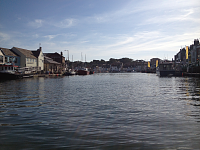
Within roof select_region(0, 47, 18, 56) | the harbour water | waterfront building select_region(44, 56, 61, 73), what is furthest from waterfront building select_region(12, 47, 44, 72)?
the harbour water

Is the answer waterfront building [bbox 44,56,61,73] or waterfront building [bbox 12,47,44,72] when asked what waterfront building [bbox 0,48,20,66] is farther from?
waterfront building [bbox 44,56,61,73]

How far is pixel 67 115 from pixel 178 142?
7.12 m

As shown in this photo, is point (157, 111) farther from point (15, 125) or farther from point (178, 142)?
point (15, 125)

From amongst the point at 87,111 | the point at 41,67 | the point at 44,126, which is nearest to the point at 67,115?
the point at 87,111

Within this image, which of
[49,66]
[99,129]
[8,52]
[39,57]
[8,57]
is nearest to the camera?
[99,129]

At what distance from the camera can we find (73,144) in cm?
799

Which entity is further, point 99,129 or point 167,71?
point 167,71

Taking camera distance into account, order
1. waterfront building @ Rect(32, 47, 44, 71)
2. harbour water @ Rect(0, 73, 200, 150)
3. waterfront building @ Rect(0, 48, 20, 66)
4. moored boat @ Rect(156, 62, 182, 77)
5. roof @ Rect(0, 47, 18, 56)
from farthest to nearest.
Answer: moored boat @ Rect(156, 62, 182, 77) → waterfront building @ Rect(32, 47, 44, 71) → roof @ Rect(0, 47, 18, 56) → waterfront building @ Rect(0, 48, 20, 66) → harbour water @ Rect(0, 73, 200, 150)

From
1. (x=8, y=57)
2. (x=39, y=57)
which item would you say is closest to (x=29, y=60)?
(x=39, y=57)

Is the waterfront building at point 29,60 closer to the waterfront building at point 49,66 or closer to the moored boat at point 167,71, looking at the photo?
the waterfront building at point 49,66

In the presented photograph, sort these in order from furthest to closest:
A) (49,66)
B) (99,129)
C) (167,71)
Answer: (49,66) < (167,71) < (99,129)

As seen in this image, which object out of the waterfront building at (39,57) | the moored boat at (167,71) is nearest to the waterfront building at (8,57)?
the waterfront building at (39,57)

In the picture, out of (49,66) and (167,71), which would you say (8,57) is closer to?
(49,66)

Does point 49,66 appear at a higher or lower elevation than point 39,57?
lower
